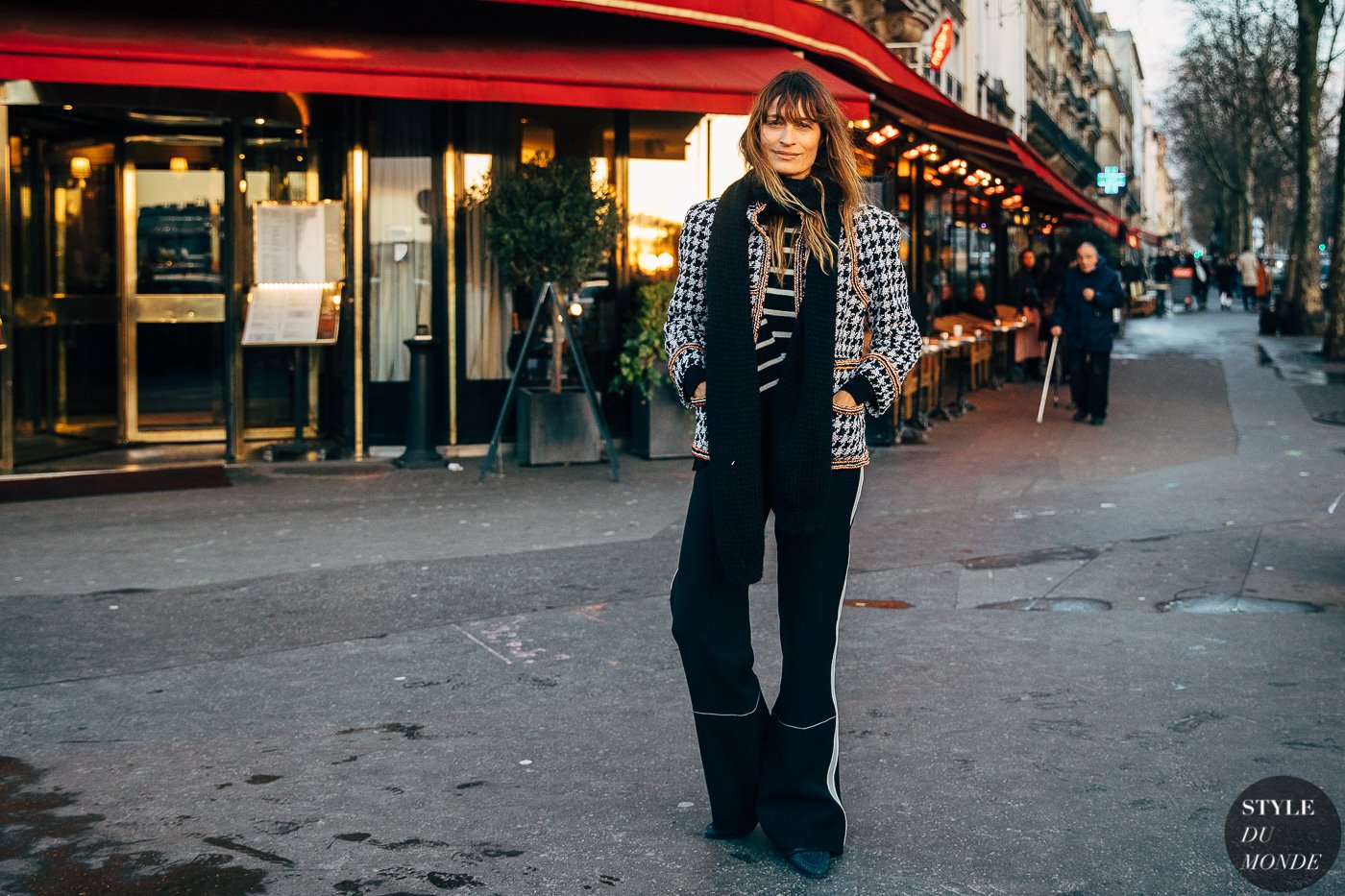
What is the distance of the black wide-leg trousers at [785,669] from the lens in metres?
4.01

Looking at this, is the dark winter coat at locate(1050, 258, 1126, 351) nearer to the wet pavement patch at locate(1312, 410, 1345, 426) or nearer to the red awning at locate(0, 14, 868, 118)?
the wet pavement patch at locate(1312, 410, 1345, 426)

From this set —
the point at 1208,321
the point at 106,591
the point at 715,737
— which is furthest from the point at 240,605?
the point at 1208,321

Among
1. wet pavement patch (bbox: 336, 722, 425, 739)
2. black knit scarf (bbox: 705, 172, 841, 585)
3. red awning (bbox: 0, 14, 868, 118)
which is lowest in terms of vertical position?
wet pavement patch (bbox: 336, 722, 425, 739)

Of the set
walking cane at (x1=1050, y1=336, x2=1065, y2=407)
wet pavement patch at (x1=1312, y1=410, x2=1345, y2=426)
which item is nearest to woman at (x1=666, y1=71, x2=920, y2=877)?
wet pavement patch at (x1=1312, y1=410, x2=1345, y2=426)

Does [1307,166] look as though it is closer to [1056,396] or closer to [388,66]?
[1056,396]

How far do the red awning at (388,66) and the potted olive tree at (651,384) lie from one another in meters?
1.59

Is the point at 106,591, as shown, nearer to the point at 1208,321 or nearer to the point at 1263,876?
the point at 1263,876

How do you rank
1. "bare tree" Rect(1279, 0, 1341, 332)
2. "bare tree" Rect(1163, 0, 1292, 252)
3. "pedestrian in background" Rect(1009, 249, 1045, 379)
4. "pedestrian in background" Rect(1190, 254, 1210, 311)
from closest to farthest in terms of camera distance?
1. "pedestrian in background" Rect(1009, 249, 1045, 379)
2. "bare tree" Rect(1279, 0, 1341, 332)
3. "bare tree" Rect(1163, 0, 1292, 252)
4. "pedestrian in background" Rect(1190, 254, 1210, 311)

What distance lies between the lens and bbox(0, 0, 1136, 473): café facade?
11.9 meters

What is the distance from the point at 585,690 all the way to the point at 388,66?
6.33 m

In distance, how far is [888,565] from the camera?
8.20 meters

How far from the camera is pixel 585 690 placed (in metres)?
5.75

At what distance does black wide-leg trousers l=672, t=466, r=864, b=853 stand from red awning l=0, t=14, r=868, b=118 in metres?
7.36

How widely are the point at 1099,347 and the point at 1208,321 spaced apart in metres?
28.5
